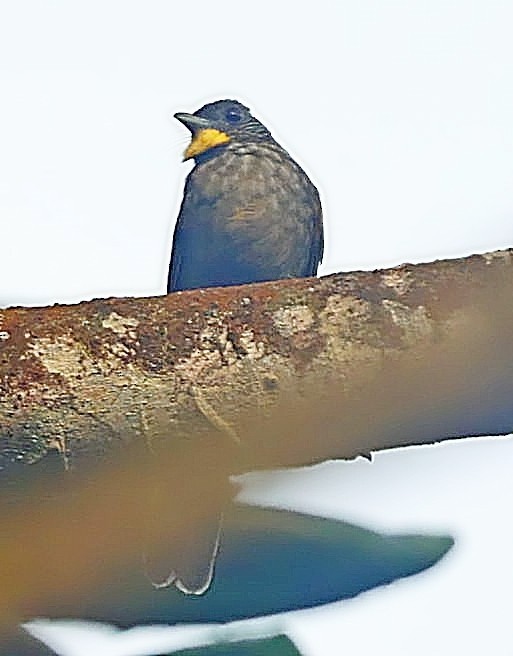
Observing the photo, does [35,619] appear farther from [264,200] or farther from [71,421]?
[264,200]

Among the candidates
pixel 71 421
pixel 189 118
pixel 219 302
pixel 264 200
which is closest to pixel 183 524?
pixel 71 421

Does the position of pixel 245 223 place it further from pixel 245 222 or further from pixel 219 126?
pixel 219 126

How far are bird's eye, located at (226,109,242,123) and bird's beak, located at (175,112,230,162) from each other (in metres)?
0.10

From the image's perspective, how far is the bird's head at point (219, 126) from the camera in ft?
13.9

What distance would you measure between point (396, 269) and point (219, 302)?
21 centimetres

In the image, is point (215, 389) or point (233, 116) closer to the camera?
point (215, 389)

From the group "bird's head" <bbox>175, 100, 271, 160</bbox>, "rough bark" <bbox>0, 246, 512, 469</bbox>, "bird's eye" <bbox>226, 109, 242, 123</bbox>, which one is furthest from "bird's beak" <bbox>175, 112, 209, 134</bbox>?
"rough bark" <bbox>0, 246, 512, 469</bbox>

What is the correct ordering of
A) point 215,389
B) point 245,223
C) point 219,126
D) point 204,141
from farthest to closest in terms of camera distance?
point 219,126
point 204,141
point 245,223
point 215,389

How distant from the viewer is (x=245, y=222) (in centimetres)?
382

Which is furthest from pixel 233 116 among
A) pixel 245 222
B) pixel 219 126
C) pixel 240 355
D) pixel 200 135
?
pixel 240 355

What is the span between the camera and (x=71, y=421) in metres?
0.89

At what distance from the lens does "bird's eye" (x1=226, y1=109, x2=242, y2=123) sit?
443cm

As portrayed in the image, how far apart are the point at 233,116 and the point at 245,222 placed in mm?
812

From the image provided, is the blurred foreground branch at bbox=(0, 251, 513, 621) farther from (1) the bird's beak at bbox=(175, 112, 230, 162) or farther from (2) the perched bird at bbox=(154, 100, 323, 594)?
(1) the bird's beak at bbox=(175, 112, 230, 162)
